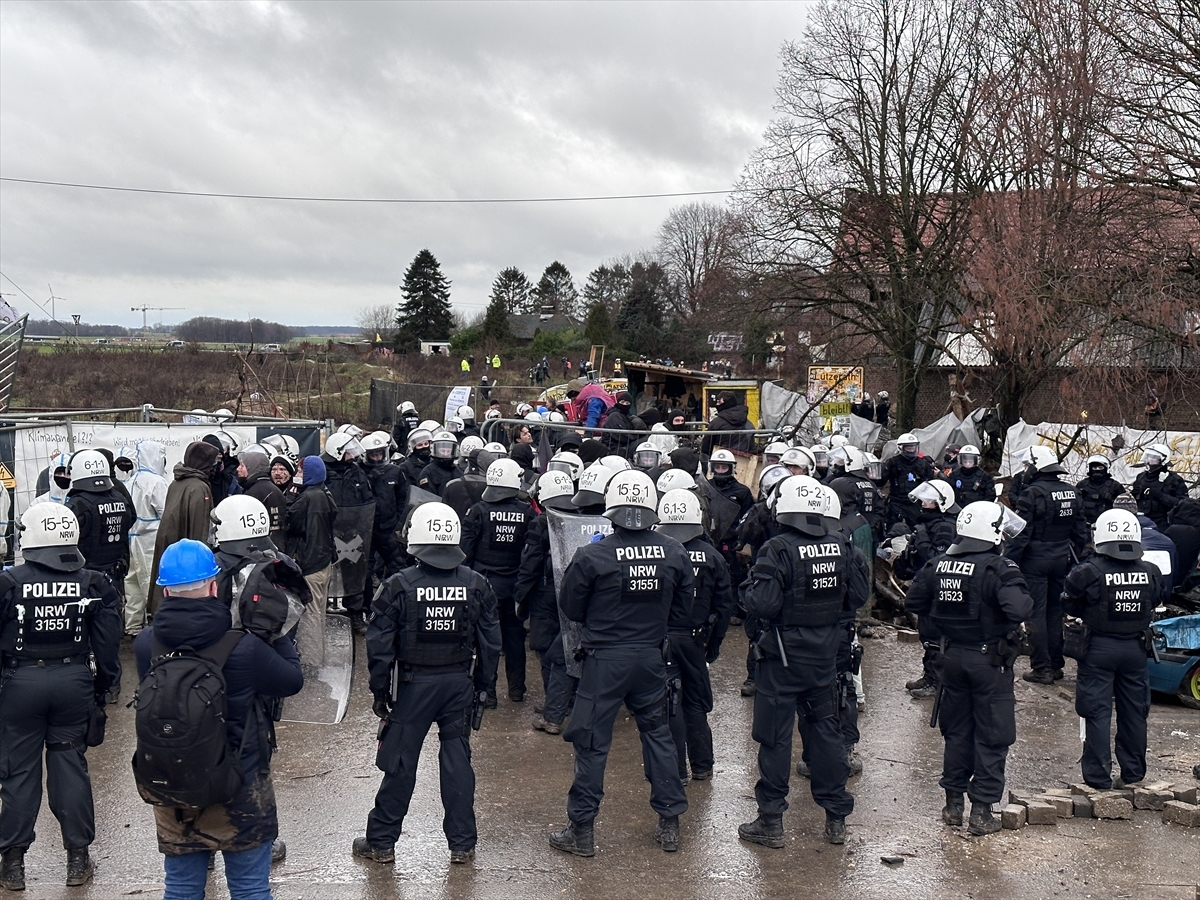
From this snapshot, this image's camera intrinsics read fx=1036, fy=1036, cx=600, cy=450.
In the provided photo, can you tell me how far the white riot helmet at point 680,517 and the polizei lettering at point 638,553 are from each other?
109cm

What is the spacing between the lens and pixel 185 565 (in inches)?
179

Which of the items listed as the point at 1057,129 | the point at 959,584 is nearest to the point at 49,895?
the point at 959,584

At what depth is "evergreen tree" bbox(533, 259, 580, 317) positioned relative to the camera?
266ft

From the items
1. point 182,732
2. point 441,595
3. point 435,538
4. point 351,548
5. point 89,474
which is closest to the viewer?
point 182,732

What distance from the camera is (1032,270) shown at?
14.7 m

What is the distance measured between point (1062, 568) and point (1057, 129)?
8.08 metres

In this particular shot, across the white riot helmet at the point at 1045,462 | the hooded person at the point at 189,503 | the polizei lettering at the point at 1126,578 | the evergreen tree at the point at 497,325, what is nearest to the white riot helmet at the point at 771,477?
the white riot helmet at the point at 1045,462

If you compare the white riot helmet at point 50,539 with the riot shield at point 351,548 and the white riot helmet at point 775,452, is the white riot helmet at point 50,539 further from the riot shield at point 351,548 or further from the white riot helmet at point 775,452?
→ the white riot helmet at point 775,452

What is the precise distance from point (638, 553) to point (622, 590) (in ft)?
0.84

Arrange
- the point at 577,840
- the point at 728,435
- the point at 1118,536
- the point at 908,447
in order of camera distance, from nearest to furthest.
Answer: the point at 577,840 < the point at 1118,536 < the point at 908,447 < the point at 728,435

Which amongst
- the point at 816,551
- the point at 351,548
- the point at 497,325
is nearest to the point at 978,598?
the point at 816,551

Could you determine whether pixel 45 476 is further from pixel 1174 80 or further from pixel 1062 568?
pixel 1174 80

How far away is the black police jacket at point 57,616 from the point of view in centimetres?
564

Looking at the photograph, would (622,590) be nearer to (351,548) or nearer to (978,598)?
(978,598)
